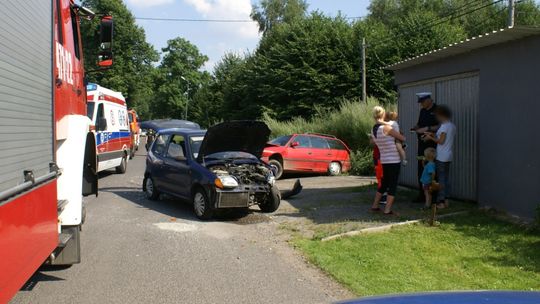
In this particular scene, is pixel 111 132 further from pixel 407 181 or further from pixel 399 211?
pixel 399 211

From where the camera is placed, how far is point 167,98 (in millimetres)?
81562

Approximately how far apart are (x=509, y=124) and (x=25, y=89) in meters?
7.27

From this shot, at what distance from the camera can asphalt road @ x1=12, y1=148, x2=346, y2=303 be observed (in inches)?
215

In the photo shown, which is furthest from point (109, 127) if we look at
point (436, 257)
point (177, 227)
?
point (436, 257)

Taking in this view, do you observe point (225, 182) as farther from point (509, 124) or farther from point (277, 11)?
point (277, 11)

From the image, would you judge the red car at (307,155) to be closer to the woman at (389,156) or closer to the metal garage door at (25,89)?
the woman at (389,156)

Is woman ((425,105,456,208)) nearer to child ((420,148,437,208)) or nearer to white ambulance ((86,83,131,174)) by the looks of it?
child ((420,148,437,208))

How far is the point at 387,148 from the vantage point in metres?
9.12

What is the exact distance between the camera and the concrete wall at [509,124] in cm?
806

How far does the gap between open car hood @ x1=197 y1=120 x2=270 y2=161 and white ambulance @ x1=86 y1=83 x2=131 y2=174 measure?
3.91 metres

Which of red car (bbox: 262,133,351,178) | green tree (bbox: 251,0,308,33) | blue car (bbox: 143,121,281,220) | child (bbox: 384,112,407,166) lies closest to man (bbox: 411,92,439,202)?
child (bbox: 384,112,407,166)

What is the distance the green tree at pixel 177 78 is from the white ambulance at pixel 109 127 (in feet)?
202

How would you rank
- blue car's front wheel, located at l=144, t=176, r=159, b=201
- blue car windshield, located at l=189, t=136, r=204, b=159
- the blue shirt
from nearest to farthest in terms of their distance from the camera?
1. the blue shirt
2. blue car windshield, located at l=189, t=136, r=204, b=159
3. blue car's front wheel, located at l=144, t=176, r=159, b=201

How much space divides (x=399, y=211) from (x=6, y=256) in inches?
292
